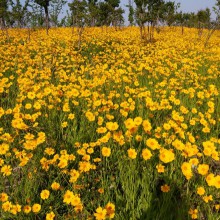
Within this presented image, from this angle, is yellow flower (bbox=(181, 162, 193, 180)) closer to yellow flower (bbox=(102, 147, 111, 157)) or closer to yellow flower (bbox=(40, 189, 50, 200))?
yellow flower (bbox=(102, 147, 111, 157))

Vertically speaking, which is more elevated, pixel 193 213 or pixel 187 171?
pixel 187 171

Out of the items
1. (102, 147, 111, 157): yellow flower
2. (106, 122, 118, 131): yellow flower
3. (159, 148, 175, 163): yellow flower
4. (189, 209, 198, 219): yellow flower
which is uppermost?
(106, 122, 118, 131): yellow flower

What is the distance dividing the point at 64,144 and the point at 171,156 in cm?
157

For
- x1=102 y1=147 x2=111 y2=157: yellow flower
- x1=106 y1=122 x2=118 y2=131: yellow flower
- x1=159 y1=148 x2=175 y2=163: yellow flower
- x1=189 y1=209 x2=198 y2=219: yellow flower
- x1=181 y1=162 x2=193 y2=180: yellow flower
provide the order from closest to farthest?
1. x1=189 y1=209 x2=198 y2=219: yellow flower
2. x1=181 y1=162 x2=193 y2=180: yellow flower
3. x1=159 y1=148 x2=175 y2=163: yellow flower
4. x1=102 y1=147 x2=111 y2=157: yellow flower
5. x1=106 y1=122 x2=118 y2=131: yellow flower

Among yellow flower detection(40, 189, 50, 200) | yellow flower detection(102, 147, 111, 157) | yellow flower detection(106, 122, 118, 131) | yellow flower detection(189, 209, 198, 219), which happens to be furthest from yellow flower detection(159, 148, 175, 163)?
yellow flower detection(40, 189, 50, 200)

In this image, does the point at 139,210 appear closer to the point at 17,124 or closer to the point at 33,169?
the point at 33,169

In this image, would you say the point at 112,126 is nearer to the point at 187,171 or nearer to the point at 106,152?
the point at 106,152

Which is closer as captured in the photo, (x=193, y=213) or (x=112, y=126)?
(x=193, y=213)

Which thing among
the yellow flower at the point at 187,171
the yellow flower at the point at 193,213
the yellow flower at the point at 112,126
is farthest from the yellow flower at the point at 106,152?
the yellow flower at the point at 193,213

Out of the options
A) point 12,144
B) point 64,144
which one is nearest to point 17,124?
point 12,144

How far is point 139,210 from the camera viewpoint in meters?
2.25


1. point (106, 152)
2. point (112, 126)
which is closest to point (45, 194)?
point (106, 152)

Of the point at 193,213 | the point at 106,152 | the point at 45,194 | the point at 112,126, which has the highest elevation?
the point at 112,126

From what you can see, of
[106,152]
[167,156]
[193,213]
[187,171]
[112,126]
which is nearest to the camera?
[193,213]
